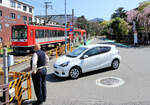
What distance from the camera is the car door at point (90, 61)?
758 cm

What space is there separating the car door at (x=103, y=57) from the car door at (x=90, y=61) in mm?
276

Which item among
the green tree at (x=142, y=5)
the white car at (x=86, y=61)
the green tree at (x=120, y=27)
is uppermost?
the green tree at (x=142, y=5)

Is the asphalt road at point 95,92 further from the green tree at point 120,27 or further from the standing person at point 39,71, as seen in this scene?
the green tree at point 120,27

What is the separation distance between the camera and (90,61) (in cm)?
775

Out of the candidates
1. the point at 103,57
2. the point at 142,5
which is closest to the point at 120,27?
the point at 142,5

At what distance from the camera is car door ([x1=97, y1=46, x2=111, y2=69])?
8145 mm

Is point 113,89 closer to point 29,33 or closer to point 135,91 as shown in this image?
point 135,91

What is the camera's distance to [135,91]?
18.4 feet

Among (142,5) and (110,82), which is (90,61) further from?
(142,5)

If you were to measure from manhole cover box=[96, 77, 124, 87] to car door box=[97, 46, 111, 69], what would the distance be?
1090 mm

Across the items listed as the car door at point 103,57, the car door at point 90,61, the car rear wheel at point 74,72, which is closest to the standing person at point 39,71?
the car rear wheel at point 74,72

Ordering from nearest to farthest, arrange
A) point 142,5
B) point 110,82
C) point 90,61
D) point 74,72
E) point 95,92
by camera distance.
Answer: point 95,92 → point 110,82 → point 74,72 → point 90,61 → point 142,5

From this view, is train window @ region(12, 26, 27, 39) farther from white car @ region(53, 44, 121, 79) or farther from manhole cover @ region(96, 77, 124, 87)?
Result: manhole cover @ region(96, 77, 124, 87)

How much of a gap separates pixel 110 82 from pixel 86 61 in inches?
63.2
